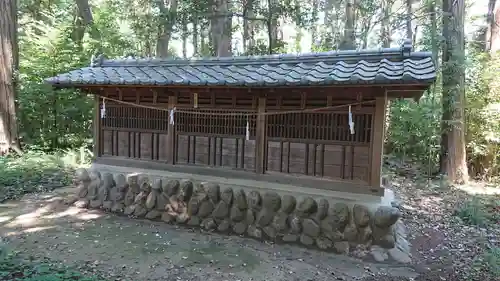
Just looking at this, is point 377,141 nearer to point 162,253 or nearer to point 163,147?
point 162,253

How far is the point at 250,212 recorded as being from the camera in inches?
246

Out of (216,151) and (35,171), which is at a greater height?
(216,151)

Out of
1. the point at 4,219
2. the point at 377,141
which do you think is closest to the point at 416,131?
the point at 377,141

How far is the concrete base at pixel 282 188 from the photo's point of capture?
5691 mm

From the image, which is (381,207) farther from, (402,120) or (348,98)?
(402,120)

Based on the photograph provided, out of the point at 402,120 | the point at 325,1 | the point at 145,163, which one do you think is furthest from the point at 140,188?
the point at 325,1

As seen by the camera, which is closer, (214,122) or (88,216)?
(214,122)

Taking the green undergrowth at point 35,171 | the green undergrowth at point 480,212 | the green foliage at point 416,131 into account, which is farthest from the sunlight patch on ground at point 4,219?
the green foliage at point 416,131

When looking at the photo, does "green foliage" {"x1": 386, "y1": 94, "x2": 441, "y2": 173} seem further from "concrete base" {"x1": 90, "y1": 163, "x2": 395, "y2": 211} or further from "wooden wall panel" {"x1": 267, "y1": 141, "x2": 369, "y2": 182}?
"wooden wall panel" {"x1": 267, "y1": 141, "x2": 369, "y2": 182}

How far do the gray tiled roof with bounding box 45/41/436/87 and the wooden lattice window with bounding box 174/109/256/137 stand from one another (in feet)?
2.43

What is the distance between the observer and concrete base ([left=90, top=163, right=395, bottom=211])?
5.69m

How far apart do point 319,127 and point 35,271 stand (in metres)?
4.51

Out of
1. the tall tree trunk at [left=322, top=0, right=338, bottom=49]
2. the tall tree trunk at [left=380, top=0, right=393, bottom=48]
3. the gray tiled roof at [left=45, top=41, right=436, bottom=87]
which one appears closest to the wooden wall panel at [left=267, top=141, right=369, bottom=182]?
the gray tiled roof at [left=45, top=41, right=436, bottom=87]

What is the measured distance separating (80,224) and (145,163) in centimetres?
165
